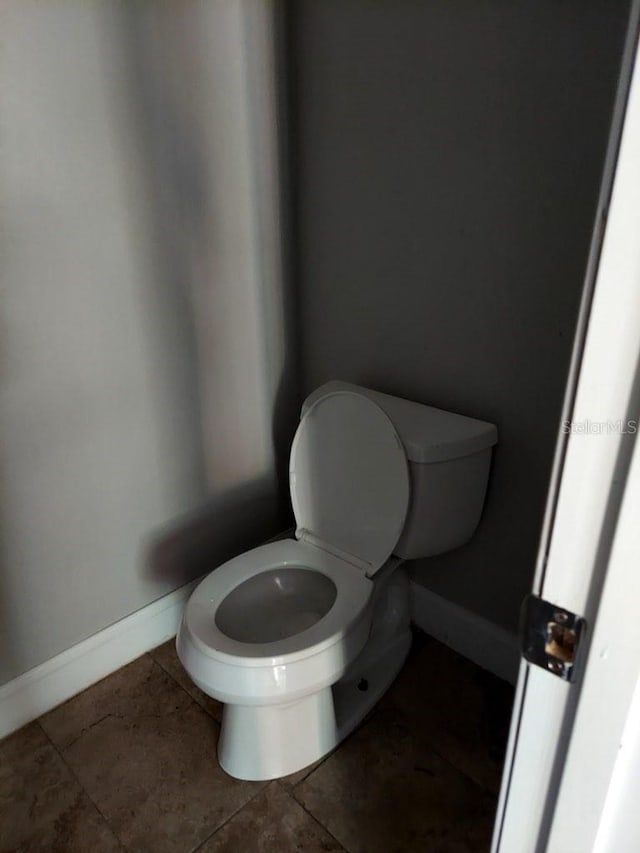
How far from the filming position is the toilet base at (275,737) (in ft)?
4.18

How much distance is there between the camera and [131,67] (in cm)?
123

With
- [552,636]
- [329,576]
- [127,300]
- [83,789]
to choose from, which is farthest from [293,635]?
[552,636]

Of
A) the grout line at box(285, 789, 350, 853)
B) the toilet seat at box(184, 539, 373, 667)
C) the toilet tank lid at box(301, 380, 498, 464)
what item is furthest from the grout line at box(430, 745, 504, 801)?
the toilet tank lid at box(301, 380, 498, 464)

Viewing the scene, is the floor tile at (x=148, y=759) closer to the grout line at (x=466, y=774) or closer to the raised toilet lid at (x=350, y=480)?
the grout line at (x=466, y=774)

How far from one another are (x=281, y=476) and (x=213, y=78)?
42.3 inches

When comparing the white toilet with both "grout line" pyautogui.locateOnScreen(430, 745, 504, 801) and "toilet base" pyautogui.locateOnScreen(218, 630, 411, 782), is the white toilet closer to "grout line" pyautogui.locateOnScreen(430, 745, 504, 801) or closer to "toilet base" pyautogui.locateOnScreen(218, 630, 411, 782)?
"toilet base" pyautogui.locateOnScreen(218, 630, 411, 782)

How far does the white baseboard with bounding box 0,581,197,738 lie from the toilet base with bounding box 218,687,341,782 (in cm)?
41

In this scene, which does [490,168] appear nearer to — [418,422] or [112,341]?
[418,422]

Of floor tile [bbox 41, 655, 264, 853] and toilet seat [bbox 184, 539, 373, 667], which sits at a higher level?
toilet seat [bbox 184, 539, 373, 667]

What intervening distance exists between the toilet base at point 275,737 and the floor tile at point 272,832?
62 millimetres

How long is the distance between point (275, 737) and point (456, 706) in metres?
0.48

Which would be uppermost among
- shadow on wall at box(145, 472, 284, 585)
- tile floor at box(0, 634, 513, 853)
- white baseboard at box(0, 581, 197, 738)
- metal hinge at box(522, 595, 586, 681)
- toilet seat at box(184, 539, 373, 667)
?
metal hinge at box(522, 595, 586, 681)

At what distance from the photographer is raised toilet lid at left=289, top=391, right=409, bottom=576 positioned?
1.33 m

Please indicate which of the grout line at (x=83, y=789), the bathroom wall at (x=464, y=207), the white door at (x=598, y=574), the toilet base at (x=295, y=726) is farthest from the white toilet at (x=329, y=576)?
the white door at (x=598, y=574)
